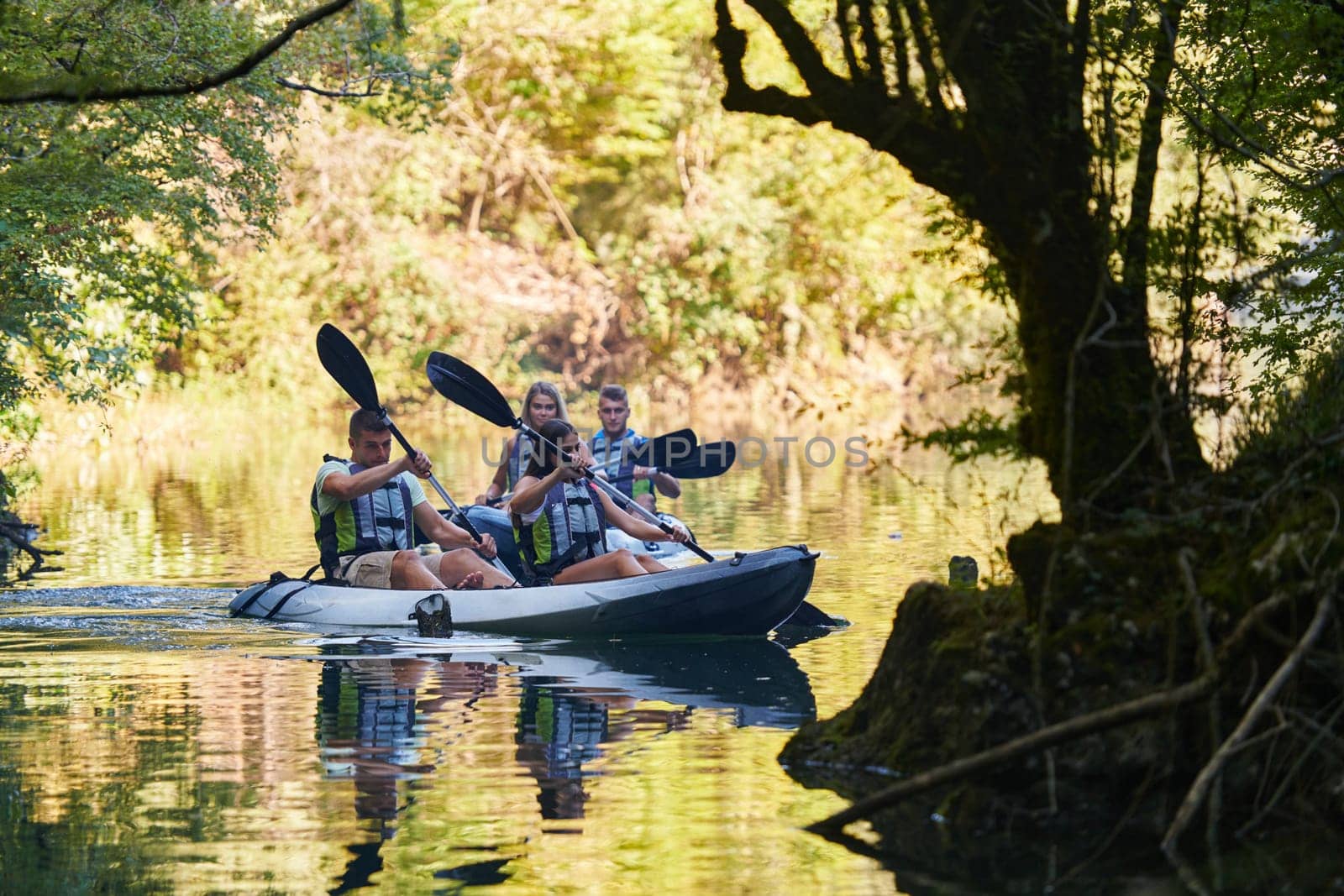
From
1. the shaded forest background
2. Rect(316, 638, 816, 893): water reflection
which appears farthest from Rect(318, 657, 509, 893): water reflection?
the shaded forest background

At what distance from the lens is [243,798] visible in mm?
5719

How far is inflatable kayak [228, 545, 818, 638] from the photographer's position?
30.7 feet

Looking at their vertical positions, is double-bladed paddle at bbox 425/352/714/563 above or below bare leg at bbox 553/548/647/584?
above

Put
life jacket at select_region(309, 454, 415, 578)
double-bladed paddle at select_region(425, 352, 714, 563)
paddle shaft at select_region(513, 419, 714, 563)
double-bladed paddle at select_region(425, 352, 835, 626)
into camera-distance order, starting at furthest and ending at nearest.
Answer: double-bladed paddle at select_region(425, 352, 714, 563) < double-bladed paddle at select_region(425, 352, 835, 626) < life jacket at select_region(309, 454, 415, 578) < paddle shaft at select_region(513, 419, 714, 563)

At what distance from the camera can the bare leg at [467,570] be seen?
9992mm

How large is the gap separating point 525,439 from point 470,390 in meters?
1.16

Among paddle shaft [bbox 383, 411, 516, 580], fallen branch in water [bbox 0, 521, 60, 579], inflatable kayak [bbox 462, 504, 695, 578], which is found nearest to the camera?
paddle shaft [bbox 383, 411, 516, 580]

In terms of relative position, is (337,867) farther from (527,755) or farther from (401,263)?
(401,263)

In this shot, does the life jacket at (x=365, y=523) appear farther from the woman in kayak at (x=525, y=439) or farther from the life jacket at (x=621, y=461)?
the life jacket at (x=621, y=461)

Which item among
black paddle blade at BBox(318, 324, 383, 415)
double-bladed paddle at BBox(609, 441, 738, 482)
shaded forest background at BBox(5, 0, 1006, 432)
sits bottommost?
double-bladed paddle at BBox(609, 441, 738, 482)

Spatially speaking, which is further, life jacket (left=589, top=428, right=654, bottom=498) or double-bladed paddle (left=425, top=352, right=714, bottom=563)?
life jacket (left=589, top=428, right=654, bottom=498)

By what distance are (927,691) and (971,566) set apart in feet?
12.3

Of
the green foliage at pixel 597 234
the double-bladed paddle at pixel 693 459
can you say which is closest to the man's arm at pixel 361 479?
the double-bladed paddle at pixel 693 459

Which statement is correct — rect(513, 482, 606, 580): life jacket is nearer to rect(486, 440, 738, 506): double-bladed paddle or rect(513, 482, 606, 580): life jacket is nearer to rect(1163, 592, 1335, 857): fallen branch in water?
rect(486, 440, 738, 506): double-bladed paddle
